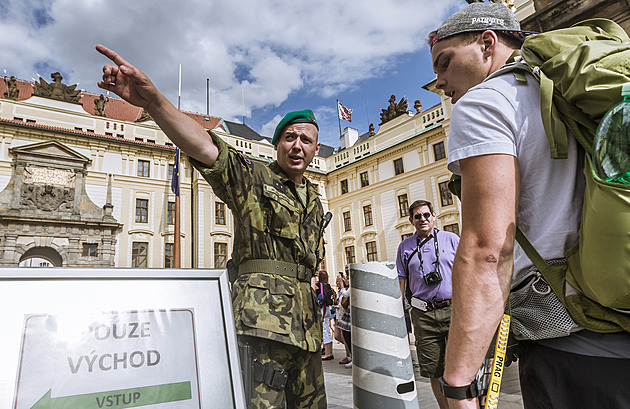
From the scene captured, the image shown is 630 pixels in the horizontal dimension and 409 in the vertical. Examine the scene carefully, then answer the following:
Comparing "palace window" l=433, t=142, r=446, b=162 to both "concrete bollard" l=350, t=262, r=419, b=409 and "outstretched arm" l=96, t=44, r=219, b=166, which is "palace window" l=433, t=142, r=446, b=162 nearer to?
"concrete bollard" l=350, t=262, r=419, b=409

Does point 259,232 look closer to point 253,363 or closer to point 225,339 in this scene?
point 253,363

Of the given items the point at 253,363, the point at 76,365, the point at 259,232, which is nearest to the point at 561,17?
the point at 259,232

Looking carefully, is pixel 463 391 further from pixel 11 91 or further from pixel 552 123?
pixel 11 91

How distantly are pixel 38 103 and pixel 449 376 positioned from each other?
2975 cm

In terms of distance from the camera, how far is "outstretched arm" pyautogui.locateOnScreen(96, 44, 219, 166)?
131 centimetres

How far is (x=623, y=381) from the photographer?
92 cm

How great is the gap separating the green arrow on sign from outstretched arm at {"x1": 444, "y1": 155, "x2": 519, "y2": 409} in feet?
2.21

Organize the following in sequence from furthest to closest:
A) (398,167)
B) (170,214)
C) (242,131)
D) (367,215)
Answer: (242,131) < (367,215) < (398,167) < (170,214)

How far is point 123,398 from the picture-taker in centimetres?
87

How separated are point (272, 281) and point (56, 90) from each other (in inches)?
1172

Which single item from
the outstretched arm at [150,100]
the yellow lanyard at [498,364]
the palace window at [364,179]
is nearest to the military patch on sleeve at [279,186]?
the outstretched arm at [150,100]

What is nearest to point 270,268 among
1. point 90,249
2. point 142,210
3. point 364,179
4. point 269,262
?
point 269,262

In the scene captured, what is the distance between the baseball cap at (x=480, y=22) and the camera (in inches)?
54.9

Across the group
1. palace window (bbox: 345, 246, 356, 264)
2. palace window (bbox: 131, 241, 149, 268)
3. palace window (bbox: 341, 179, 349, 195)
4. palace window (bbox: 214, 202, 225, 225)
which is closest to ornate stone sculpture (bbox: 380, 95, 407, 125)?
palace window (bbox: 341, 179, 349, 195)
